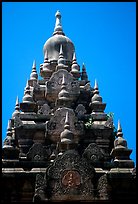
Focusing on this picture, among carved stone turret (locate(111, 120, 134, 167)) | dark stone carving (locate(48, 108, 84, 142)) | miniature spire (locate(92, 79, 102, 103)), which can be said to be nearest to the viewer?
carved stone turret (locate(111, 120, 134, 167))

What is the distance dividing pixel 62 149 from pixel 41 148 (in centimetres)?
148

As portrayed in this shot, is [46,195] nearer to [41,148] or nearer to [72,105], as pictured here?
[41,148]

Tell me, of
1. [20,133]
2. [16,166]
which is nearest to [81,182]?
[16,166]

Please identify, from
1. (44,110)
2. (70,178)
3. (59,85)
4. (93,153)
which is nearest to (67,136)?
(93,153)

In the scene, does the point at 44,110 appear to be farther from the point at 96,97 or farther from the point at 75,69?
the point at 75,69

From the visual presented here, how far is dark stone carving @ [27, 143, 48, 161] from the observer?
18078 millimetres

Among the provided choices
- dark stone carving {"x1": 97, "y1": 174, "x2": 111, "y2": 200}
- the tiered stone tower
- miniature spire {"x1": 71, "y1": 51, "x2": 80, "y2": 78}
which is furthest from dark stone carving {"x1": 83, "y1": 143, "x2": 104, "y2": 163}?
miniature spire {"x1": 71, "y1": 51, "x2": 80, "y2": 78}

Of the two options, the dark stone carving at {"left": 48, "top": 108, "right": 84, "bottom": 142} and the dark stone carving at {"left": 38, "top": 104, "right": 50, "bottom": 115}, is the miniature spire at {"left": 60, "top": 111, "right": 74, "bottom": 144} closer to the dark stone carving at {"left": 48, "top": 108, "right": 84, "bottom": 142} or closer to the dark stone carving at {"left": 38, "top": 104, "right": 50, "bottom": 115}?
the dark stone carving at {"left": 48, "top": 108, "right": 84, "bottom": 142}

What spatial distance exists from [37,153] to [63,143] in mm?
1647

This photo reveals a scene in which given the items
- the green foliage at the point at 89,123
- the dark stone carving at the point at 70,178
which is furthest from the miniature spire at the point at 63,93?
the dark stone carving at the point at 70,178

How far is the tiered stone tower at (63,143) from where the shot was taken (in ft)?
51.7

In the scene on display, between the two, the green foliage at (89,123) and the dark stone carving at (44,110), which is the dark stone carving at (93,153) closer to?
the green foliage at (89,123)

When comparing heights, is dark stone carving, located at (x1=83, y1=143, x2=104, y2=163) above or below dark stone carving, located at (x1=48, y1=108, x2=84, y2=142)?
below

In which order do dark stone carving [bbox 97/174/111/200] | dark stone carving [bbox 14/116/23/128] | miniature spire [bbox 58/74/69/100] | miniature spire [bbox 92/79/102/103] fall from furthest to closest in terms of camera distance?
miniature spire [bbox 92/79/102/103]
miniature spire [bbox 58/74/69/100]
dark stone carving [bbox 14/116/23/128]
dark stone carving [bbox 97/174/111/200]
